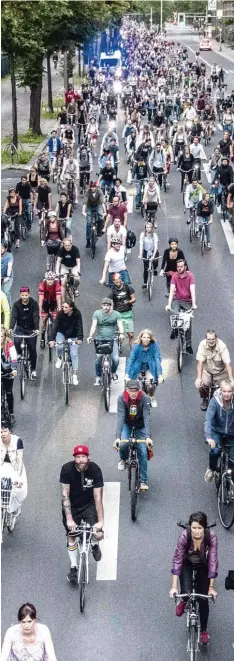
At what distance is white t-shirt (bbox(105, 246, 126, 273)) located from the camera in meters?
21.7

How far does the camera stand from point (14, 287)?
24.4 m

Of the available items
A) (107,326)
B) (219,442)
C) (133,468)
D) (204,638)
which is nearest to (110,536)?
(133,468)

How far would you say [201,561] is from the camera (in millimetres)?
10570

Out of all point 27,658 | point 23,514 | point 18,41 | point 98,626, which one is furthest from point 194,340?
point 18,41

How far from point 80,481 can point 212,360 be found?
4.44 metres

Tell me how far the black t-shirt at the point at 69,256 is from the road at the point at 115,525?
104 cm

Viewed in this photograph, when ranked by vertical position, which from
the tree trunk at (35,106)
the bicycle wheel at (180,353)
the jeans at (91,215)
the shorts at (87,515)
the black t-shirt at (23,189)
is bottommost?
the shorts at (87,515)

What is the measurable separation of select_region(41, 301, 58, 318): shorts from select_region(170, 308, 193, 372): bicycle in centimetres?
170

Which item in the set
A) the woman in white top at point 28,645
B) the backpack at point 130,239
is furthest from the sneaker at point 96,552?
the backpack at point 130,239

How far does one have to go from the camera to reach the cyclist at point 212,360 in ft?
50.5

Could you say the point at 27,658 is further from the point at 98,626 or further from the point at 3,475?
the point at 3,475

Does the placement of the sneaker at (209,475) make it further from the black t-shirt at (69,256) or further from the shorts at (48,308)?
the black t-shirt at (69,256)

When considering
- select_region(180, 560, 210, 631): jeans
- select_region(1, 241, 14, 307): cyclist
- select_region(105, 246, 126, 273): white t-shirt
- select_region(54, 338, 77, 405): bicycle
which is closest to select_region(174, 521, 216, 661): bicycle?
select_region(180, 560, 210, 631): jeans

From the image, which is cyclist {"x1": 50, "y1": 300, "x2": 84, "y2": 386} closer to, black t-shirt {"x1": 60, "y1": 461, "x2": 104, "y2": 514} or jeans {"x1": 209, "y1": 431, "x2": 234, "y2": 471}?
jeans {"x1": 209, "y1": 431, "x2": 234, "y2": 471}
